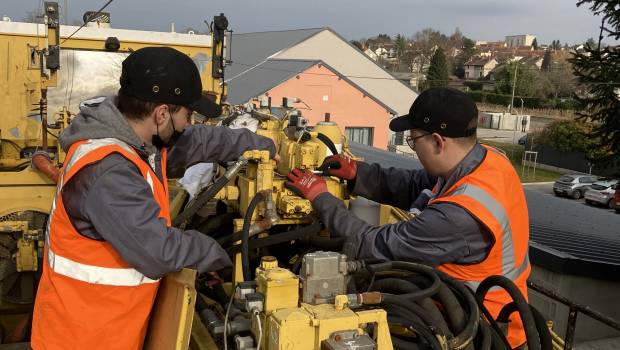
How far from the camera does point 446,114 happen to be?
2379mm

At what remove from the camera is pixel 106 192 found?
5.99 ft

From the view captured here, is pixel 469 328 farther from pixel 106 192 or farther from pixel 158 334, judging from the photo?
pixel 106 192

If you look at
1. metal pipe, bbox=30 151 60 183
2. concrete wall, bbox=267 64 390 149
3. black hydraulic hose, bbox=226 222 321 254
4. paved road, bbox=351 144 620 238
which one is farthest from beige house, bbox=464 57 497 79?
black hydraulic hose, bbox=226 222 321 254

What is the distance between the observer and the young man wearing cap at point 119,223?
185cm

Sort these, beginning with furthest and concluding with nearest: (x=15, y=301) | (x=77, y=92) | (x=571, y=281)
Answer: (x=571, y=281) < (x=77, y=92) < (x=15, y=301)

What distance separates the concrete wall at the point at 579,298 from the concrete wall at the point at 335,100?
55.9 feet

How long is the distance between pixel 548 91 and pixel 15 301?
4613 centimetres

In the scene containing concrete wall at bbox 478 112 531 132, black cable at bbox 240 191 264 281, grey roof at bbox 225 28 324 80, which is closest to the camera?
black cable at bbox 240 191 264 281

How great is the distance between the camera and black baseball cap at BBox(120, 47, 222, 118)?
2.02m

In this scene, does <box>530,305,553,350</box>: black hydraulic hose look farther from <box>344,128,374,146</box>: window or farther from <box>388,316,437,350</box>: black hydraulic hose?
<box>344,128,374,146</box>: window

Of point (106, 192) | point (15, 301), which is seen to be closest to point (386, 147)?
point (15, 301)

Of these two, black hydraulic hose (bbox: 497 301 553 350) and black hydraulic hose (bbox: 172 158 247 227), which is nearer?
black hydraulic hose (bbox: 497 301 553 350)

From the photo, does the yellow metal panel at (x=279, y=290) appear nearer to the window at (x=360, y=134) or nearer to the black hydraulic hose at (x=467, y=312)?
the black hydraulic hose at (x=467, y=312)

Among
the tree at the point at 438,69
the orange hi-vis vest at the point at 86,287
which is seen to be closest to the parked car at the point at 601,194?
the orange hi-vis vest at the point at 86,287
